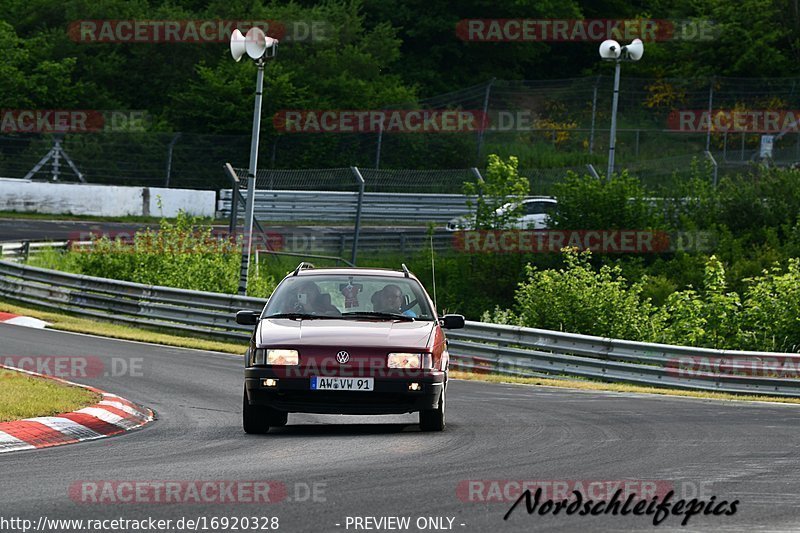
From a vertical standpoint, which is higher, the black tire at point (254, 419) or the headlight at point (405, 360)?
the headlight at point (405, 360)

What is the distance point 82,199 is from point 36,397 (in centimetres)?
3189

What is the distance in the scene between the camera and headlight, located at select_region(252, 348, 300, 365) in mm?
11656

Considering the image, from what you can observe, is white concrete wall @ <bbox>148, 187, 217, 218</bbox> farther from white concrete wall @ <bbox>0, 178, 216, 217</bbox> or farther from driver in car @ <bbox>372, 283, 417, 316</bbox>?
driver in car @ <bbox>372, 283, 417, 316</bbox>

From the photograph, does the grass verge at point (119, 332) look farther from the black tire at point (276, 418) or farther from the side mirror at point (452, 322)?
the side mirror at point (452, 322)

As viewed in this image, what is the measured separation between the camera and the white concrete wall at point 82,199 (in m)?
43.9

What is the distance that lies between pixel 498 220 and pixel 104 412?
2010 cm

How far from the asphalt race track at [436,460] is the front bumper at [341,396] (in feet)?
0.89

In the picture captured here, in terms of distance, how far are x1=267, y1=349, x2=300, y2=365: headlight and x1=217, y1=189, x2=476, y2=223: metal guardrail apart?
19433mm

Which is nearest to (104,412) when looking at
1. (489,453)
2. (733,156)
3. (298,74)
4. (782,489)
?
(489,453)

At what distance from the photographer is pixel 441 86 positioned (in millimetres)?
63156

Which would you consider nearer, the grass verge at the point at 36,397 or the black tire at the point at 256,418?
the black tire at the point at 256,418

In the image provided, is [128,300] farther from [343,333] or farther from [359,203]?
[343,333]

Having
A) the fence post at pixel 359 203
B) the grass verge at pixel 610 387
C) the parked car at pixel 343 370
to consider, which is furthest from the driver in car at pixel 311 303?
the fence post at pixel 359 203

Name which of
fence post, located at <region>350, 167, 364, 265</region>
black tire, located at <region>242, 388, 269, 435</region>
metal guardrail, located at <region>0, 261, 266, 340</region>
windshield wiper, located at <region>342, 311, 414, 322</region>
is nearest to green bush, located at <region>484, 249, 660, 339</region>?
fence post, located at <region>350, 167, 364, 265</region>
